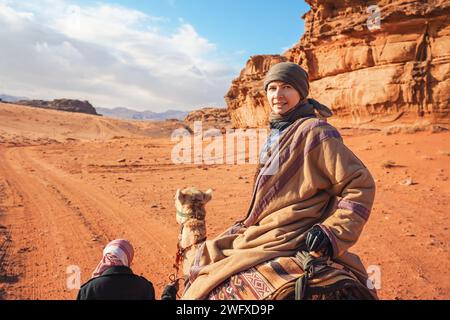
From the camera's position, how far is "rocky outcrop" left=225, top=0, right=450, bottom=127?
54.1ft

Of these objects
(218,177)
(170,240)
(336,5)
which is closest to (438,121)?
(336,5)

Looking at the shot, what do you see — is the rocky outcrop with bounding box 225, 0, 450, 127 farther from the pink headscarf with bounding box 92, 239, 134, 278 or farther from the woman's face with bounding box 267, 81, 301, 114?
the pink headscarf with bounding box 92, 239, 134, 278

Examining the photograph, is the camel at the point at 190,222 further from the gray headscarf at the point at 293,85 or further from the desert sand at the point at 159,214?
the desert sand at the point at 159,214

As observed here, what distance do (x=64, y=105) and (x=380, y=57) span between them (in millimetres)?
85640

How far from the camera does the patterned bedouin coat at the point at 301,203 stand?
227cm

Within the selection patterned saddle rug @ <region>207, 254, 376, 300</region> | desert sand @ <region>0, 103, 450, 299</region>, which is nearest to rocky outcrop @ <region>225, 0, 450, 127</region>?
desert sand @ <region>0, 103, 450, 299</region>

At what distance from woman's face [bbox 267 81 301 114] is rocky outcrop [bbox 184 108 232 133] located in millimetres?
49136

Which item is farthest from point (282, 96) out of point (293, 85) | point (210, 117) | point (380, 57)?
point (210, 117)

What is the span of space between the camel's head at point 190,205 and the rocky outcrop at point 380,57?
16.3m

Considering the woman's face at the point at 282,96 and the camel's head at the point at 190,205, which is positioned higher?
the woman's face at the point at 282,96

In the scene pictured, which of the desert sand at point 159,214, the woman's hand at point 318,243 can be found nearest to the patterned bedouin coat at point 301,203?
the woman's hand at point 318,243

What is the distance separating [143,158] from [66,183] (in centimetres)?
831

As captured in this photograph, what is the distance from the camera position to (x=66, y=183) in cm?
1262
